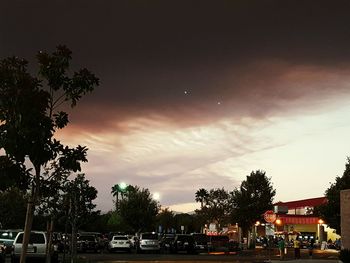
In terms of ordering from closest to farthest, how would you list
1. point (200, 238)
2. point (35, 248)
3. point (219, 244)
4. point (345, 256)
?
point (345, 256) < point (35, 248) < point (200, 238) < point (219, 244)

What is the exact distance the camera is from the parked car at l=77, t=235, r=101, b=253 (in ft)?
170

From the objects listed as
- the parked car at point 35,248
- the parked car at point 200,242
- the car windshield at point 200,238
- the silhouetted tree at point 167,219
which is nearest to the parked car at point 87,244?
the parked car at point 200,242

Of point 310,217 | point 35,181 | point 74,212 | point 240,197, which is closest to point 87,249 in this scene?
point 74,212

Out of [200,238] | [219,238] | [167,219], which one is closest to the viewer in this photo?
[200,238]

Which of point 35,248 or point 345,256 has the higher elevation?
point 345,256

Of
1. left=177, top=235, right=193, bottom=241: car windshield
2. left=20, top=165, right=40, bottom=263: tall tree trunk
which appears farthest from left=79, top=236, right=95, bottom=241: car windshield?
left=20, top=165, right=40, bottom=263: tall tree trunk

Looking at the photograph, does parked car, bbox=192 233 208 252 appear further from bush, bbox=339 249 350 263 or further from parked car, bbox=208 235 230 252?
bush, bbox=339 249 350 263

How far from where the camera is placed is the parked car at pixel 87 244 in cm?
5194

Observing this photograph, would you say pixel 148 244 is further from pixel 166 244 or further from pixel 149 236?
pixel 166 244

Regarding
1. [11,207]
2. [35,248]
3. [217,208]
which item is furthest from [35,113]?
[217,208]

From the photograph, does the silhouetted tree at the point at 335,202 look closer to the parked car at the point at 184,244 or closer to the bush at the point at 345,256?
the parked car at the point at 184,244

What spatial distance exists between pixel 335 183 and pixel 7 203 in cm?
3888

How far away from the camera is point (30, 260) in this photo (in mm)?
29047

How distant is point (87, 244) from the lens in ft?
171
